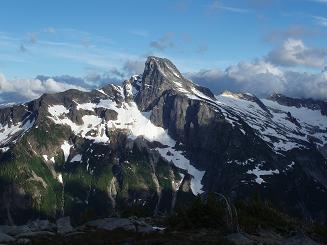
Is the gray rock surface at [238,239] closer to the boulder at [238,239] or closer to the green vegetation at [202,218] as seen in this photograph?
the boulder at [238,239]

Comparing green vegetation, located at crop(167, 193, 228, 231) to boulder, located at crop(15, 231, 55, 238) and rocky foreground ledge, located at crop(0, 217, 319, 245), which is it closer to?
rocky foreground ledge, located at crop(0, 217, 319, 245)

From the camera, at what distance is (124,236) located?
56.5 m

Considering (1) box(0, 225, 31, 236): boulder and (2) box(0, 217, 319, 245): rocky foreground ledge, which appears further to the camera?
(1) box(0, 225, 31, 236): boulder

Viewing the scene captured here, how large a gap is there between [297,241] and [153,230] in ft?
52.9

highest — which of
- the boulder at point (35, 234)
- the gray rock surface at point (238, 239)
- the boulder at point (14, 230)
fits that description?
the gray rock surface at point (238, 239)

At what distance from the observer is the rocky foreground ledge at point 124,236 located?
5225 centimetres

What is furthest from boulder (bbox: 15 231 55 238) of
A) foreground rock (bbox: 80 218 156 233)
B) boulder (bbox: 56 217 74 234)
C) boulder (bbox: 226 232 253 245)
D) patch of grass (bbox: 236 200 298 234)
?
patch of grass (bbox: 236 200 298 234)

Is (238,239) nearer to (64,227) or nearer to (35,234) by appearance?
(35,234)

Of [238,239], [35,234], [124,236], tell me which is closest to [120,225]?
[124,236]

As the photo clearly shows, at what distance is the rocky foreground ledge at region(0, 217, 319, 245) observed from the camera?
171 ft

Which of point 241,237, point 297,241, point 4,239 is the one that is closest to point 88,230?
point 4,239

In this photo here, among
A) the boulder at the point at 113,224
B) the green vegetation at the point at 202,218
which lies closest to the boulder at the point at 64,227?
the boulder at the point at 113,224

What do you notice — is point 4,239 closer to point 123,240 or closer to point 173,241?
point 123,240

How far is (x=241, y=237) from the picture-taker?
175 feet
